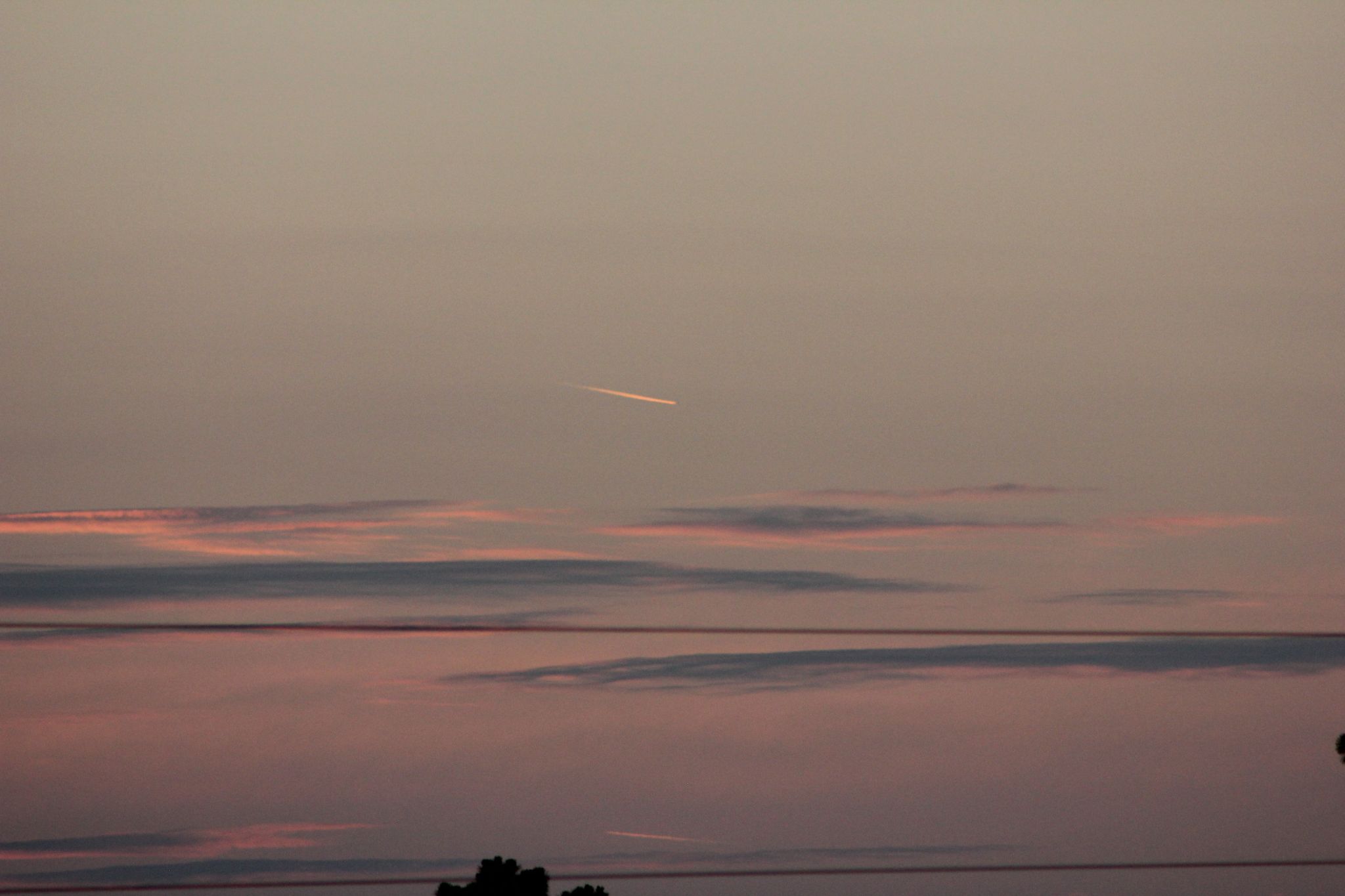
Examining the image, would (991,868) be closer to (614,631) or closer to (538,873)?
(614,631)

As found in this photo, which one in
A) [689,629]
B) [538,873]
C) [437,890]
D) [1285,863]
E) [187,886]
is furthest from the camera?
[437,890]

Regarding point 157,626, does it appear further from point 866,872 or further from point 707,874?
point 866,872

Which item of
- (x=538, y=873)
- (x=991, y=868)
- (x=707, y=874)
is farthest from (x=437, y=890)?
(x=991, y=868)

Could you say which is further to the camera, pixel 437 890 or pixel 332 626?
pixel 437 890

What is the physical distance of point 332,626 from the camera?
12523mm

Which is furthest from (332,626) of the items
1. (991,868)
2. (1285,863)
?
(1285,863)

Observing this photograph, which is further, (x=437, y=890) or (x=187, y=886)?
(x=437, y=890)

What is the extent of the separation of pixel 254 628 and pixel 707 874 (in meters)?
4.24

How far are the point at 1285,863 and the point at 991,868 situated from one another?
143 inches

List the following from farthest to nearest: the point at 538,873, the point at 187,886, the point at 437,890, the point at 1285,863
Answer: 1. the point at 437,890
2. the point at 538,873
3. the point at 1285,863
4. the point at 187,886

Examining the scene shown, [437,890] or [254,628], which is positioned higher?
[437,890]

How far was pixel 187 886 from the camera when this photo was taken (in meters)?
12.1

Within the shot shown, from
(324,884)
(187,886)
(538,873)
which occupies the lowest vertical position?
(187,886)

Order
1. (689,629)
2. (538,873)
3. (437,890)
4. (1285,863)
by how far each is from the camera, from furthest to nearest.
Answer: (437,890)
(538,873)
(1285,863)
(689,629)
